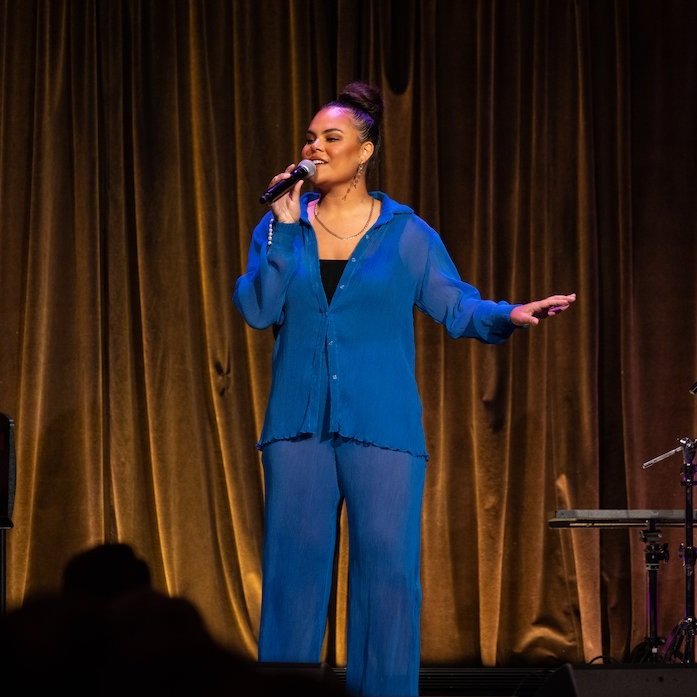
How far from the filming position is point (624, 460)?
4328 mm

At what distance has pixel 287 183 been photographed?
2443mm

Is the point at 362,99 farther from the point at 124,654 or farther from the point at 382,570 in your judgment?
the point at 124,654

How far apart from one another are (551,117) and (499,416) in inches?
45.7

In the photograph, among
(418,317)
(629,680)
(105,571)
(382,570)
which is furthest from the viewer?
(418,317)

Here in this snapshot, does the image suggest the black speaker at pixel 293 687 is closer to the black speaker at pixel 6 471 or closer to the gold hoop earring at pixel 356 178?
the gold hoop earring at pixel 356 178

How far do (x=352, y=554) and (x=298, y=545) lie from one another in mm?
118

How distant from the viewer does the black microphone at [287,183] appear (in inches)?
96.0

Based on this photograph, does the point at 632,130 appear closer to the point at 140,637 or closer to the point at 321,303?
the point at 321,303

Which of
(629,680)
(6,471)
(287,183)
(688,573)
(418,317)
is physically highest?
(287,183)

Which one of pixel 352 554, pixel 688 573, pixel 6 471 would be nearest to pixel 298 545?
pixel 352 554

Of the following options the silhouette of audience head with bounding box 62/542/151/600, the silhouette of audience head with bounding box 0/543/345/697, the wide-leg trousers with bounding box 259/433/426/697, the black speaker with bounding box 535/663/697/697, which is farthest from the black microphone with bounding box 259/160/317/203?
the silhouette of audience head with bounding box 0/543/345/697

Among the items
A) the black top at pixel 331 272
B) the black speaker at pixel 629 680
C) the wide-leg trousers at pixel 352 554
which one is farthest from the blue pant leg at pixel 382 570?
the black speaker at pixel 629 680

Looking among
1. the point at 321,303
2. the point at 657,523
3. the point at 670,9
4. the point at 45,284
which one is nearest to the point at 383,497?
the point at 321,303

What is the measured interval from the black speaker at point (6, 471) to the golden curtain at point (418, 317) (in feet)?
3.31
